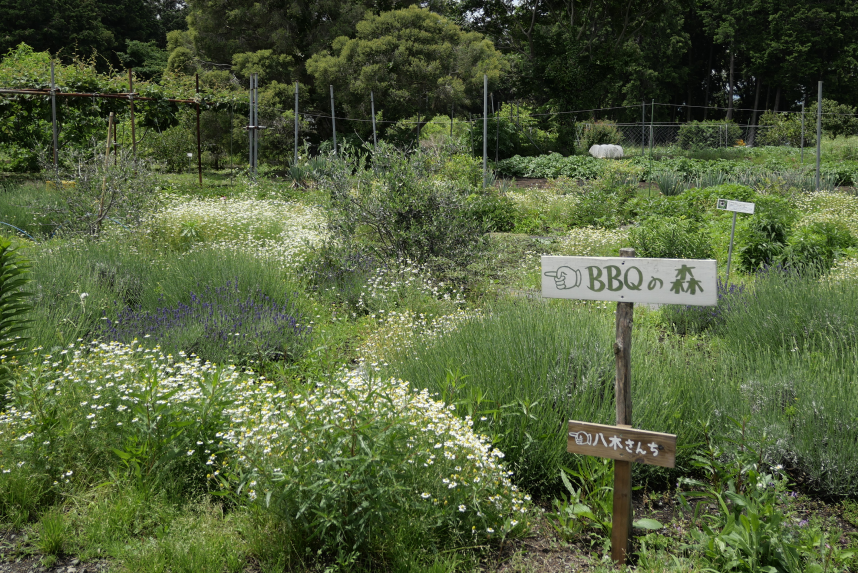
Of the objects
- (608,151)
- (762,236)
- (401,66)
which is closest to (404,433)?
(762,236)

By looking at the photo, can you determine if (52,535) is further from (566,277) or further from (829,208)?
(829,208)

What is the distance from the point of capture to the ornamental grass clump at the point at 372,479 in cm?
249

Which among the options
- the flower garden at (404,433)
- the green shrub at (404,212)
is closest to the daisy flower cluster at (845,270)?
the flower garden at (404,433)

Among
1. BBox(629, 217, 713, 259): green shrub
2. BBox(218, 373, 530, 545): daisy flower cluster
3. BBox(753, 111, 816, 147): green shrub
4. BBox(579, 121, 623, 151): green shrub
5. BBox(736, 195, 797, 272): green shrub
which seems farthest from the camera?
BBox(753, 111, 816, 147): green shrub

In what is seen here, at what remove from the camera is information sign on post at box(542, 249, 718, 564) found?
255cm

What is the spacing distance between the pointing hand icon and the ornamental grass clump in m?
0.74

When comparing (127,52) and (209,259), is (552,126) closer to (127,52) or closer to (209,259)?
(127,52)

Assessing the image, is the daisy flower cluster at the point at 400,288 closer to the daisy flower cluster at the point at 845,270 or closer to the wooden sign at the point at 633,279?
the wooden sign at the point at 633,279

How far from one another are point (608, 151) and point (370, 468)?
23.9 meters

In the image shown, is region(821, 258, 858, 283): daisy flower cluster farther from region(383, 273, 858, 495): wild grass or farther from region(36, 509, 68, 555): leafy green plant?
region(36, 509, 68, 555): leafy green plant

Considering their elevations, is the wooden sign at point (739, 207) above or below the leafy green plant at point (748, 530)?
above

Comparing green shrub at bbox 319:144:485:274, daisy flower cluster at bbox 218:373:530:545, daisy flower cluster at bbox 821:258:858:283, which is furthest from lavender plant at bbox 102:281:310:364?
daisy flower cluster at bbox 821:258:858:283

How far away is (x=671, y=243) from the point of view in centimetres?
674

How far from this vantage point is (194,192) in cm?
1410
